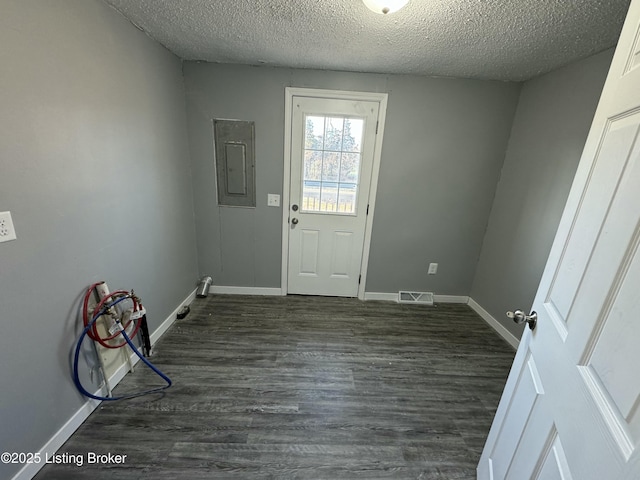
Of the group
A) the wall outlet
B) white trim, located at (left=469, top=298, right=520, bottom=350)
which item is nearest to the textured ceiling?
the wall outlet

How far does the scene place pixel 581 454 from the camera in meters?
0.61

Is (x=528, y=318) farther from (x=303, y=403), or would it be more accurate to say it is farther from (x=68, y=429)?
(x=68, y=429)

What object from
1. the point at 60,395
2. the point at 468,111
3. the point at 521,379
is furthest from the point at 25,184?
the point at 468,111

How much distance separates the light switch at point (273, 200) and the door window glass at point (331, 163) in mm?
263

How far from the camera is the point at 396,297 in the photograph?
2.97 meters

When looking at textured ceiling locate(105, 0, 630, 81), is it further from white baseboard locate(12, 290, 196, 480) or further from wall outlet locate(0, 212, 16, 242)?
white baseboard locate(12, 290, 196, 480)

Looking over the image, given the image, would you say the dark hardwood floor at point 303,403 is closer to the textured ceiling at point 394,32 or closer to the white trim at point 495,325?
the white trim at point 495,325

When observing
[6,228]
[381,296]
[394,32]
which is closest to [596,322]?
[394,32]

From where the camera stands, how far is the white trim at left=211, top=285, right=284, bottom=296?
9.54ft

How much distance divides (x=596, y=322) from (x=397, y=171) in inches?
85.1

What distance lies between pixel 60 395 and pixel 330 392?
145cm

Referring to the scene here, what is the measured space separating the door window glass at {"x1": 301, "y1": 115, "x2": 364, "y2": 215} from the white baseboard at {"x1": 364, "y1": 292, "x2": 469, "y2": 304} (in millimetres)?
973

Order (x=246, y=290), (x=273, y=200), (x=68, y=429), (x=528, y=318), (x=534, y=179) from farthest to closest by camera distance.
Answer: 1. (x=246, y=290)
2. (x=273, y=200)
3. (x=534, y=179)
4. (x=68, y=429)
5. (x=528, y=318)

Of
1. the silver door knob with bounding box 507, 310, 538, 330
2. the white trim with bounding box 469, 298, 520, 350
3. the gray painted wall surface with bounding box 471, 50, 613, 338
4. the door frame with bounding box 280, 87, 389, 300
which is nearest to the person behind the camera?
the silver door knob with bounding box 507, 310, 538, 330
